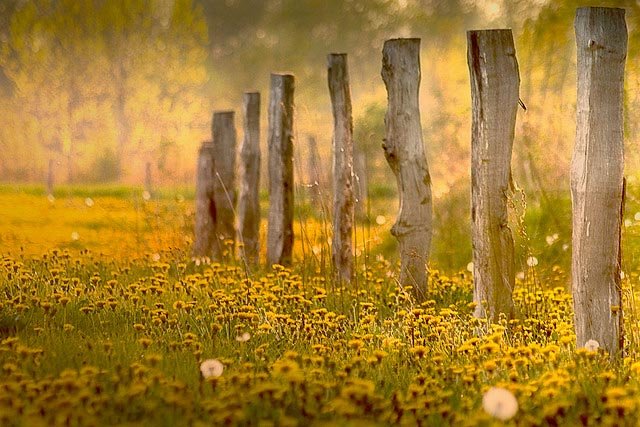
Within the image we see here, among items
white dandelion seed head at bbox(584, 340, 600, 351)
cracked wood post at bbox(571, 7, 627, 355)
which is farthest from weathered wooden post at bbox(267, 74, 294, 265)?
white dandelion seed head at bbox(584, 340, 600, 351)

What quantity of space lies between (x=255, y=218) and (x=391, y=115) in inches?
143

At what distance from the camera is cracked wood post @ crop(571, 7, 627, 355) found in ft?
19.4

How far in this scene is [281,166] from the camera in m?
10.6

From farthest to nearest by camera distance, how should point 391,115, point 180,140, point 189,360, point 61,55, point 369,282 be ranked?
point 180,140
point 61,55
point 369,282
point 391,115
point 189,360

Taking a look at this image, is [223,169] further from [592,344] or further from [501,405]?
[501,405]

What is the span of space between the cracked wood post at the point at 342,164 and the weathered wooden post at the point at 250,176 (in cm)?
210

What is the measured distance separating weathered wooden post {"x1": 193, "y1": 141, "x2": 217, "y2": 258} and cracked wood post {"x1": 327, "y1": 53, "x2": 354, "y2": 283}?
2.78 metres

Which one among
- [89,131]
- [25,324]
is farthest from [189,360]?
[89,131]

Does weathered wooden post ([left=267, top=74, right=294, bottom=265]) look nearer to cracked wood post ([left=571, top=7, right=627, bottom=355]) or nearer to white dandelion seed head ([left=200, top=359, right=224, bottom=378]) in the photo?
cracked wood post ([left=571, top=7, right=627, bottom=355])

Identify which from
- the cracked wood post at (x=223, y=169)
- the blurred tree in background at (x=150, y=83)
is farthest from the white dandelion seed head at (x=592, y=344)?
the blurred tree in background at (x=150, y=83)

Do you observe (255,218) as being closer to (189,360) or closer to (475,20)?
(189,360)

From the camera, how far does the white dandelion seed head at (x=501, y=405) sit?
4.43 metres

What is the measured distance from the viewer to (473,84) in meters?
7.04

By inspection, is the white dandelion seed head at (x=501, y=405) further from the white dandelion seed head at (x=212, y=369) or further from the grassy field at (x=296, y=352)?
the white dandelion seed head at (x=212, y=369)
